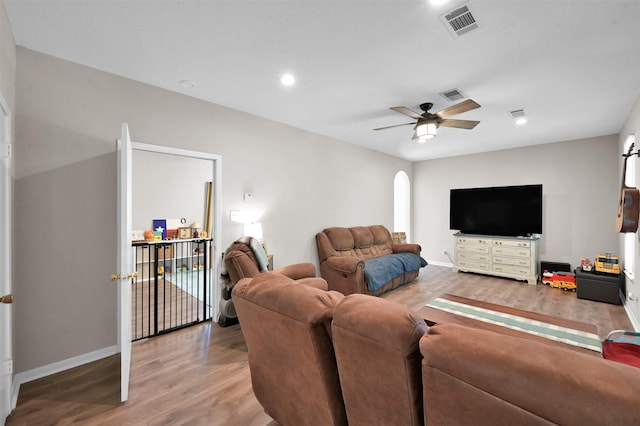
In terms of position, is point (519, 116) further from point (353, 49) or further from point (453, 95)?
point (353, 49)

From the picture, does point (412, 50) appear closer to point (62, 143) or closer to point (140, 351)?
point (62, 143)

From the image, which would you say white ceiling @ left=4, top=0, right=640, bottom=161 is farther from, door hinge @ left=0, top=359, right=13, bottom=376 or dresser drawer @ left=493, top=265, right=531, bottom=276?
dresser drawer @ left=493, top=265, right=531, bottom=276

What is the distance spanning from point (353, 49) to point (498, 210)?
4926 millimetres

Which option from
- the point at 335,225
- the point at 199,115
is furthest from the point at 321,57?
the point at 335,225

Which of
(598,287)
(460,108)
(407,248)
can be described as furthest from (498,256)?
(460,108)

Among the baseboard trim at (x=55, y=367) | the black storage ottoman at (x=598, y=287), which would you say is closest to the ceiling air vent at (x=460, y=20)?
the baseboard trim at (x=55, y=367)

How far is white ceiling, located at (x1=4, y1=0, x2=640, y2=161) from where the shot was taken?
1845 millimetres

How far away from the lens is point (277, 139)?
405 centimetres

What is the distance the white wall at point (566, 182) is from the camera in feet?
15.8

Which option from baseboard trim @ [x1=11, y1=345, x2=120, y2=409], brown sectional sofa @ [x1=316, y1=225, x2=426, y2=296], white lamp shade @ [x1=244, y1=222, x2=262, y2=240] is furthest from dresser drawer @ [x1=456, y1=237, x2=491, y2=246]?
baseboard trim @ [x1=11, y1=345, x2=120, y2=409]

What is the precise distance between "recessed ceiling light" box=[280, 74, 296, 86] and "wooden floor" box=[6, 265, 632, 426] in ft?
8.76

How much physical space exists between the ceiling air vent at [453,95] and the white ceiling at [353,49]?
8 centimetres

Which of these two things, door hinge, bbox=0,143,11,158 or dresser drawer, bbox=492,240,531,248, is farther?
dresser drawer, bbox=492,240,531,248

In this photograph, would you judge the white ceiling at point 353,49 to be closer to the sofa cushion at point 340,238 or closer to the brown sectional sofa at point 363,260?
the sofa cushion at point 340,238
